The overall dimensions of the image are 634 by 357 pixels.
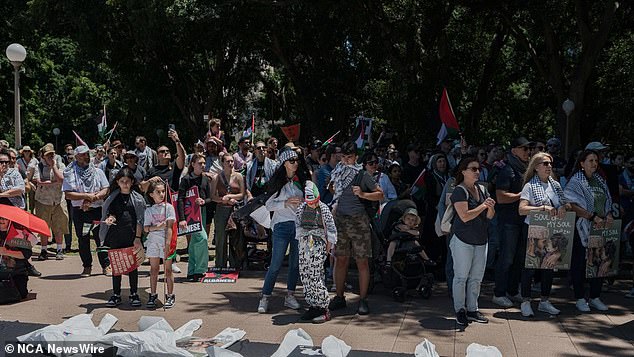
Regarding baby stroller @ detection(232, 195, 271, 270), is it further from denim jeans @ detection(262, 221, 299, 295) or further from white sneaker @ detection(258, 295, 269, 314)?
white sneaker @ detection(258, 295, 269, 314)

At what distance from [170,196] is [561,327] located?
186 inches

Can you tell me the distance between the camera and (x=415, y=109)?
68.2 ft

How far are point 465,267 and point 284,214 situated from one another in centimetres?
216

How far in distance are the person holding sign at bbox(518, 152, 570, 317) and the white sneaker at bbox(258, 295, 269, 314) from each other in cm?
293

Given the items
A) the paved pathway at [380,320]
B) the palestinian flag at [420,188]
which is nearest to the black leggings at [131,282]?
the paved pathway at [380,320]

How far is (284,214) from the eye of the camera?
25.9 ft

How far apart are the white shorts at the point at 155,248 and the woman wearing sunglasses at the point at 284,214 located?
1.30 metres

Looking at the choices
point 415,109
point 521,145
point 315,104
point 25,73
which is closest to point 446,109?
point 521,145

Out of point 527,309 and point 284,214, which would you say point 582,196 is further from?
point 284,214

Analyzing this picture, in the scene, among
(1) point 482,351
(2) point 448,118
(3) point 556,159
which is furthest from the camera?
(2) point 448,118

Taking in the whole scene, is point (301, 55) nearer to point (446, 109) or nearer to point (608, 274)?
point (446, 109)

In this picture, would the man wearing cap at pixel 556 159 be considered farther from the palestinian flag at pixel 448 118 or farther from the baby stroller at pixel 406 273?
the baby stroller at pixel 406 273

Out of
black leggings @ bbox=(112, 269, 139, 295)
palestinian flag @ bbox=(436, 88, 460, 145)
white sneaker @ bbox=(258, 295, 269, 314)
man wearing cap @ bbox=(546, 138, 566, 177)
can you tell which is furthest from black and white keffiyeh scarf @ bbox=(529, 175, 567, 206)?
black leggings @ bbox=(112, 269, 139, 295)

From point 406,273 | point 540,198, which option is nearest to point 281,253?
point 406,273
